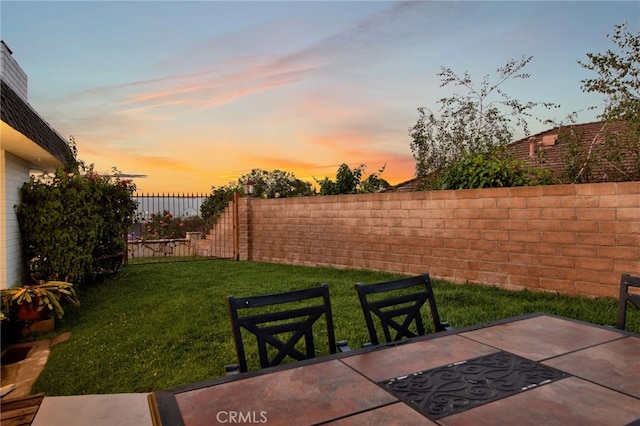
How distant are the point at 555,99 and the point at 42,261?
372 inches

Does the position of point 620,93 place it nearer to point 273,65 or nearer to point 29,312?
point 273,65

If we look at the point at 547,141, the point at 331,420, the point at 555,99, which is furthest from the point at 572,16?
the point at 331,420

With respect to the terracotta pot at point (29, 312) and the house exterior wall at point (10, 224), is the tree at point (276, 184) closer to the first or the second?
the house exterior wall at point (10, 224)

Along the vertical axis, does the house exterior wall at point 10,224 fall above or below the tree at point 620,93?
below

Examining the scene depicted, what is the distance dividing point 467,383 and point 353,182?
26.7 feet

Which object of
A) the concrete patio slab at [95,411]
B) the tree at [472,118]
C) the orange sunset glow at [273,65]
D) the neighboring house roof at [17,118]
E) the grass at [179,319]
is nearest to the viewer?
the concrete patio slab at [95,411]

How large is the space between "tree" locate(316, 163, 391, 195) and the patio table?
7.57 m

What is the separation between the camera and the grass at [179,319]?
3256 mm

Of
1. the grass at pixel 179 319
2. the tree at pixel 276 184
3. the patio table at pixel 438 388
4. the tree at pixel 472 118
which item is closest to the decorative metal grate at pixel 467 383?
the patio table at pixel 438 388

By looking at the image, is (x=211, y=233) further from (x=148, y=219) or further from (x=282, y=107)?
(x=282, y=107)

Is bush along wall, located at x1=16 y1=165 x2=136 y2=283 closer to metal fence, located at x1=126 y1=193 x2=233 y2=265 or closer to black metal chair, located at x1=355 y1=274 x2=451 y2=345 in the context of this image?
metal fence, located at x1=126 y1=193 x2=233 y2=265

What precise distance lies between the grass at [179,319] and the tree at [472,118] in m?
3.29

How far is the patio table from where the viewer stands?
3.84ft

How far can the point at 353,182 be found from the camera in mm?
9414
